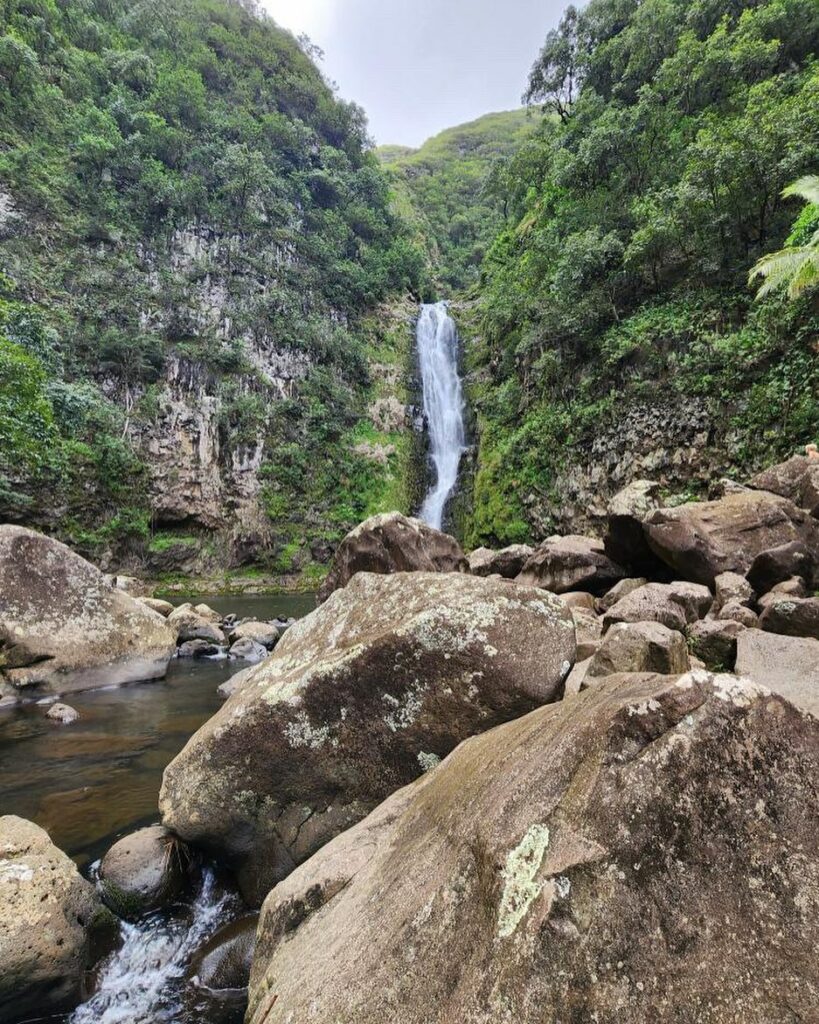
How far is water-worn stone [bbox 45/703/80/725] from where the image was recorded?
7812mm

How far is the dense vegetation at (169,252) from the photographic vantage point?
1163 inches

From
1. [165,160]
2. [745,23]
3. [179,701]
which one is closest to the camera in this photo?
[179,701]

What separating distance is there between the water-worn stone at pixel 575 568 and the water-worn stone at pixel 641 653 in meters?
6.54

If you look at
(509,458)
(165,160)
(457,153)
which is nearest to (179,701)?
(509,458)

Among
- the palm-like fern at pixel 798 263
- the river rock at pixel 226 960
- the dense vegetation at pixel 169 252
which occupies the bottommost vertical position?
the river rock at pixel 226 960

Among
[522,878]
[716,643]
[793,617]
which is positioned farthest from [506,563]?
[522,878]

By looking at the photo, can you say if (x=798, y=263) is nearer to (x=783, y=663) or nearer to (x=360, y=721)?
(x=783, y=663)

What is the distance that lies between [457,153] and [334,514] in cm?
8589

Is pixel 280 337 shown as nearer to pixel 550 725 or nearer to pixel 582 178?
pixel 582 178

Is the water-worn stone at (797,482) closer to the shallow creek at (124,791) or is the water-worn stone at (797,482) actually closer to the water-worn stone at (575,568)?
the water-worn stone at (575,568)

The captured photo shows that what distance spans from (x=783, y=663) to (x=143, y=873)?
561 cm

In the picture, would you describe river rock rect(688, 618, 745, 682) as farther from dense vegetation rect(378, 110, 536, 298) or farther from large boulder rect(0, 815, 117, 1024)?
dense vegetation rect(378, 110, 536, 298)

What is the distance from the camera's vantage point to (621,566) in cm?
1104

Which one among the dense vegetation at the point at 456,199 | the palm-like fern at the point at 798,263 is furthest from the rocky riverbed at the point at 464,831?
the dense vegetation at the point at 456,199
